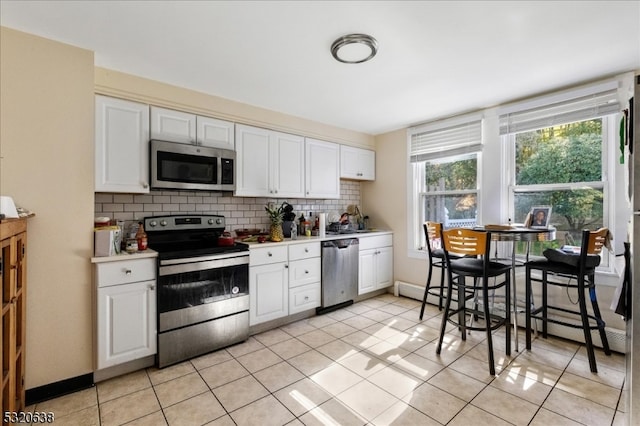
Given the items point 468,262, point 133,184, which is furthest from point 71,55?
point 468,262

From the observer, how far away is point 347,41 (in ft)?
6.78

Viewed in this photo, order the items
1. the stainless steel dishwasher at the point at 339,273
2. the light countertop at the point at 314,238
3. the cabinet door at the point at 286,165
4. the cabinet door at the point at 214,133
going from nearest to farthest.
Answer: the cabinet door at the point at 214,133 < the light countertop at the point at 314,238 < the cabinet door at the point at 286,165 < the stainless steel dishwasher at the point at 339,273

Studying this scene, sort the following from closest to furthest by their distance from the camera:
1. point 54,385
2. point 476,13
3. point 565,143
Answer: point 476,13 → point 54,385 → point 565,143

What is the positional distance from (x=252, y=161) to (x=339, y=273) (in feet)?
5.62

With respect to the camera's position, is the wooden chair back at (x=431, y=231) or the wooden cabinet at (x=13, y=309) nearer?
the wooden cabinet at (x=13, y=309)

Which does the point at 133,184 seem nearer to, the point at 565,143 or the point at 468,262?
the point at 468,262

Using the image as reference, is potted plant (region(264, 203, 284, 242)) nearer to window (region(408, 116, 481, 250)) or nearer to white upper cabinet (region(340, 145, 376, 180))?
white upper cabinet (region(340, 145, 376, 180))

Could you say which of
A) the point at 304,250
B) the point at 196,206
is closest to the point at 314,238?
the point at 304,250

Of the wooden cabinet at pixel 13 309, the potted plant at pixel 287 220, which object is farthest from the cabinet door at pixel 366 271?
the wooden cabinet at pixel 13 309

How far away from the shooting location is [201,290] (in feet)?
8.54

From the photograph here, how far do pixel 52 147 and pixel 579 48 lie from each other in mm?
3842

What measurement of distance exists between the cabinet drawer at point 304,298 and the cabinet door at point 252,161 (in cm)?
116

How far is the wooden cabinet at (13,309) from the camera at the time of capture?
1479 millimetres

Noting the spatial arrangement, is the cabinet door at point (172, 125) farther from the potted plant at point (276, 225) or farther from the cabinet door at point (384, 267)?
the cabinet door at point (384, 267)
